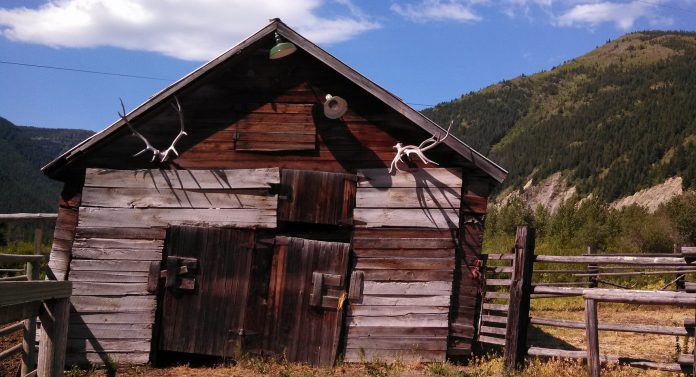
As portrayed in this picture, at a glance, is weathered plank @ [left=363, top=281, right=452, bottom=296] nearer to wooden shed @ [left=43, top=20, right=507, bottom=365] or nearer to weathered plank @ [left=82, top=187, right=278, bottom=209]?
wooden shed @ [left=43, top=20, right=507, bottom=365]

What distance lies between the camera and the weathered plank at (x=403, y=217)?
9.91m

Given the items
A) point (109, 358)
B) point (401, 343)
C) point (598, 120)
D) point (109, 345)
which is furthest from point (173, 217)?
→ point (598, 120)

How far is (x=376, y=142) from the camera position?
10.1 metres

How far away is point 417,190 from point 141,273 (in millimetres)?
4730

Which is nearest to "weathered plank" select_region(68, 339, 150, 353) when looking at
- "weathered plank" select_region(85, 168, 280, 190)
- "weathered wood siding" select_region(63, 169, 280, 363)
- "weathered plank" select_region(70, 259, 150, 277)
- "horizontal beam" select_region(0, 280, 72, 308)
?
"weathered wood siding" select_region(63, 169, 280, 363)

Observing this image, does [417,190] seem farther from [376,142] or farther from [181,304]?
[181,304]

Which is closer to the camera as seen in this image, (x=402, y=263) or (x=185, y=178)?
(x=402, y=263)

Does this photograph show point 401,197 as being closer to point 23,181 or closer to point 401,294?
point 401,294

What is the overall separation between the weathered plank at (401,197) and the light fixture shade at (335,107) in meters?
1.26

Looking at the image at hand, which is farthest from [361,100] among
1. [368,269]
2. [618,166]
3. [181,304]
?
[618,166]

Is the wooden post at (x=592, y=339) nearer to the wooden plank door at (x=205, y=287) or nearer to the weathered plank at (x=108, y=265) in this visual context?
the wooden plank door at (x=205, y=287)

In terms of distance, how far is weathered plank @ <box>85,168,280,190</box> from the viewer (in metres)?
10.2

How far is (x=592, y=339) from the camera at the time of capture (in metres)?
6.89

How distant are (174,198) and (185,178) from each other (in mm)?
375
